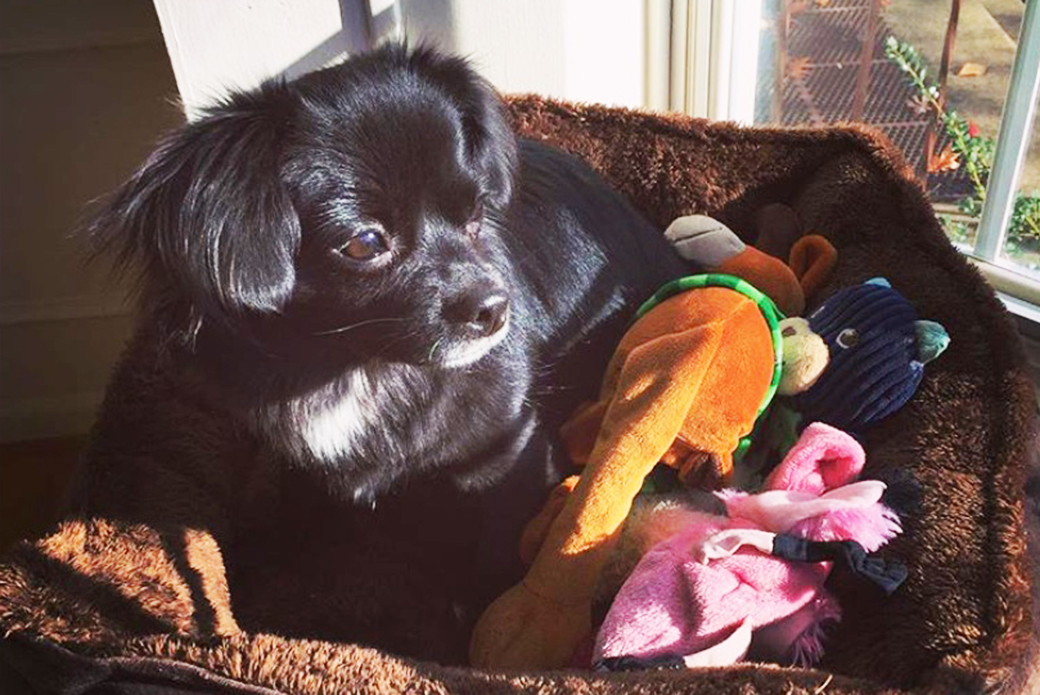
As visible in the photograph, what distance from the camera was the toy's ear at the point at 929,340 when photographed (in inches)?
51.8

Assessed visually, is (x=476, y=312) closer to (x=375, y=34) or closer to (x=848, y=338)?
(x=848, y=338)

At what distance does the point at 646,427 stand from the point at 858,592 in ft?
0.96

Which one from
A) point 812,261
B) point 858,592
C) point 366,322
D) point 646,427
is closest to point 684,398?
point 646,427

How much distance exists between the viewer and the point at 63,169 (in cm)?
192

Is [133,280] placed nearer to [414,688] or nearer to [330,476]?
[330,476]

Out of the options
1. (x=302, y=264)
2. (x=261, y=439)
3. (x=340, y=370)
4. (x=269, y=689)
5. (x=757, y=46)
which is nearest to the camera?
(x=269, y=689)

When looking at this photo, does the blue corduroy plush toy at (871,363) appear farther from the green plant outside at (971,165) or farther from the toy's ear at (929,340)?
the green plant outside at (971,165)

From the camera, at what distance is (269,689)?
982 mm

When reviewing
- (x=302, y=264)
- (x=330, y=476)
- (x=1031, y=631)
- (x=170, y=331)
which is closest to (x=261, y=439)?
(x=330, y=476)

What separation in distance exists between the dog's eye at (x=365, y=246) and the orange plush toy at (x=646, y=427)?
36 cm

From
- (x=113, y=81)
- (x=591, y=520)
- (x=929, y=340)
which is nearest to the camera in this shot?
(x=591, y=520)

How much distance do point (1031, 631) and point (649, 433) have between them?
44 centimetres

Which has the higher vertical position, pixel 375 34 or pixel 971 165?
pixel 375 34

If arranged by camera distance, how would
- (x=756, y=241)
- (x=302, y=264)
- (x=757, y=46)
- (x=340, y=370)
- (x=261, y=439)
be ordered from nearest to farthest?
1. (x=302, y=264)
2. (x=340, y=370)
3. (x=261, y=439)
4. (x=756, y=241)
5. (x=757, y=46)
